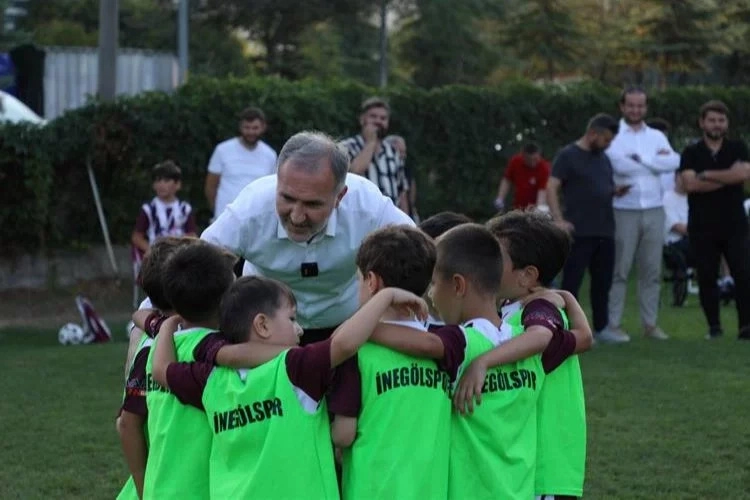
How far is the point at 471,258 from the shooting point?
4.49 m

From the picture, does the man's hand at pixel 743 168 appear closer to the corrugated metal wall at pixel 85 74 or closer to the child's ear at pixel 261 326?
the child's ear at pixel 261 326

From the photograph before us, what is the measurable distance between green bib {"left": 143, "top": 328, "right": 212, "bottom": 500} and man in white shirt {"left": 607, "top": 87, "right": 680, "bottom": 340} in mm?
8473

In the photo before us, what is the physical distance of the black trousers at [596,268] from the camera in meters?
12.3

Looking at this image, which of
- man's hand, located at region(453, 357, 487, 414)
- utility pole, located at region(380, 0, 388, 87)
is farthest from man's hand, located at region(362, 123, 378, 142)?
utility pole, located at region(380, 0, 388, 87)

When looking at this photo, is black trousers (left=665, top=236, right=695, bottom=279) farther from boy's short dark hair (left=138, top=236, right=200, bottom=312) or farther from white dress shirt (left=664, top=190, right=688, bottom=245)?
boy's short dark hair (left=138, top=236, right=200, bottom=312)

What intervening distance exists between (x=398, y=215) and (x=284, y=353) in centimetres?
119

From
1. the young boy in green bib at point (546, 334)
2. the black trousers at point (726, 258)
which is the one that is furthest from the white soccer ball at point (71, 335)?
the young boy in green bib at point (546, 334)

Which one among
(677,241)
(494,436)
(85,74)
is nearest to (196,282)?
(494,436)

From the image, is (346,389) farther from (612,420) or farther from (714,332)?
(714,332)

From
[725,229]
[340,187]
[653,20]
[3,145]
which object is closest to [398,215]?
[340,187]

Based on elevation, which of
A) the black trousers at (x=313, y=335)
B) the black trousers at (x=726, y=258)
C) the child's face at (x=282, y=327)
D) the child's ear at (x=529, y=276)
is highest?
the child's ear at (x=529, y=276)

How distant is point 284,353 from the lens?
4.21 m

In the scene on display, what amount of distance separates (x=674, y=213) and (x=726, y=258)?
4250 mm

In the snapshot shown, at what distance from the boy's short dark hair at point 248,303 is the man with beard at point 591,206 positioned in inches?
313
